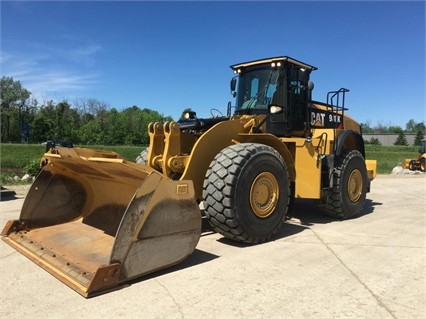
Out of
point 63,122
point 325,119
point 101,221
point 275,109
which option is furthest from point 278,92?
point 63,122

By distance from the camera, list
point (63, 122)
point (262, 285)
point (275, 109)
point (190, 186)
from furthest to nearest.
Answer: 1. point (63, 122)
2. point (275, 109)
3. point (190, 186)
4. point (262, 285)

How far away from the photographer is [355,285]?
3.94 m

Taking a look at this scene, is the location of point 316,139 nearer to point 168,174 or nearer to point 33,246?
point 168,174

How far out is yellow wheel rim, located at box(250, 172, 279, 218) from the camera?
5.09 meters

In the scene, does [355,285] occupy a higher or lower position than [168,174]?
lower

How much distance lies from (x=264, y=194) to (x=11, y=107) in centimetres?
6383

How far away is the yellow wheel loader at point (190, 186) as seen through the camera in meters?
3.82

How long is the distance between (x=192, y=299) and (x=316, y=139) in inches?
→ 163

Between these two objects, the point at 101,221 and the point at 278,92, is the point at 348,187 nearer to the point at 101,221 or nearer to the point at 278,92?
the point at 278,92

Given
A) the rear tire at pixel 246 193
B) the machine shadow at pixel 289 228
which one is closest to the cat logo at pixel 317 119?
the machine shadow at pixel 289 228

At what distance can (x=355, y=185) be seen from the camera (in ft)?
24.8

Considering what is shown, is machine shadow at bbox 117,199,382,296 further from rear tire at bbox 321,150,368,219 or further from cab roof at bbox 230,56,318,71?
cab roof at bbox 230,56,318,71

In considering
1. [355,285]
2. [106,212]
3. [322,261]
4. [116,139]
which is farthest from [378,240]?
[116,139]

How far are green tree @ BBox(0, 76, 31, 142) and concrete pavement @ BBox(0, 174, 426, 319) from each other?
58890 millimetres
